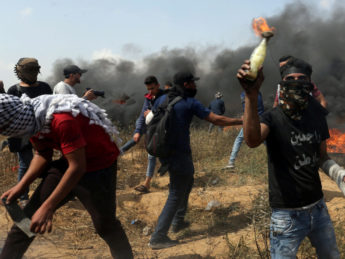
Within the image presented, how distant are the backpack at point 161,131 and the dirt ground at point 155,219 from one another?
1112mm

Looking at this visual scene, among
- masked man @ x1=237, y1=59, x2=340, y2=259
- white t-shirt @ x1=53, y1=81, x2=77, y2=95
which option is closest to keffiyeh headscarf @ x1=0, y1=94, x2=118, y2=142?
masked man @ x1=237, y1=59, x2=340, y2=259

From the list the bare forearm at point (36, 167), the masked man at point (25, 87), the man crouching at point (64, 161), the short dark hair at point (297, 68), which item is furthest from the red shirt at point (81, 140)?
the masked man at point (25, 87)

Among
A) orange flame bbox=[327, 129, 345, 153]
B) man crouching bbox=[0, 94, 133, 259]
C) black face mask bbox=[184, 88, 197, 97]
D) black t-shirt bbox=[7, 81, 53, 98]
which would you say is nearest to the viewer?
man crouching bbox=[0, 94, 133, 259]

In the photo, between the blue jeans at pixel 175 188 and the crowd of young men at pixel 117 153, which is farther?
the blue jeans at pixel 175 188

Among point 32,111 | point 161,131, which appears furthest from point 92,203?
A: point 161,131

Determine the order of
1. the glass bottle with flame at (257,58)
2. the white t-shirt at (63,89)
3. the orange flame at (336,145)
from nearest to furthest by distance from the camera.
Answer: the glass bottle with flame at (257,58), the white t-shirt at (63,89), the orange flame at (336,145)

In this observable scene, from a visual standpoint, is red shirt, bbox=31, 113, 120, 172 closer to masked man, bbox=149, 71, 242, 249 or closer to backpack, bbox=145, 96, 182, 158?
backpack, bbox=145, 96, 182, 158

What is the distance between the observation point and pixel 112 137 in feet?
9.07

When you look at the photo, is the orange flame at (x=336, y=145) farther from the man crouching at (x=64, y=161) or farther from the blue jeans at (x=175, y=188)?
the man crouching at (x=64, y=161)

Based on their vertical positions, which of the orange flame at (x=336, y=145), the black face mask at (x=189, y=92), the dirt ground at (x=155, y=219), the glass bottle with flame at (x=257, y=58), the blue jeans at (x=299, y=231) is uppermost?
the glass bottle with flame at (x=257, y=58)

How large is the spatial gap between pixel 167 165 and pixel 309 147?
1995 mm

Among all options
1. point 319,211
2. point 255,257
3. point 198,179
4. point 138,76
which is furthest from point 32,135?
point 138,76

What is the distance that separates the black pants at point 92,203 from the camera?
2469 mm

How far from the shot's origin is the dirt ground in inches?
144
